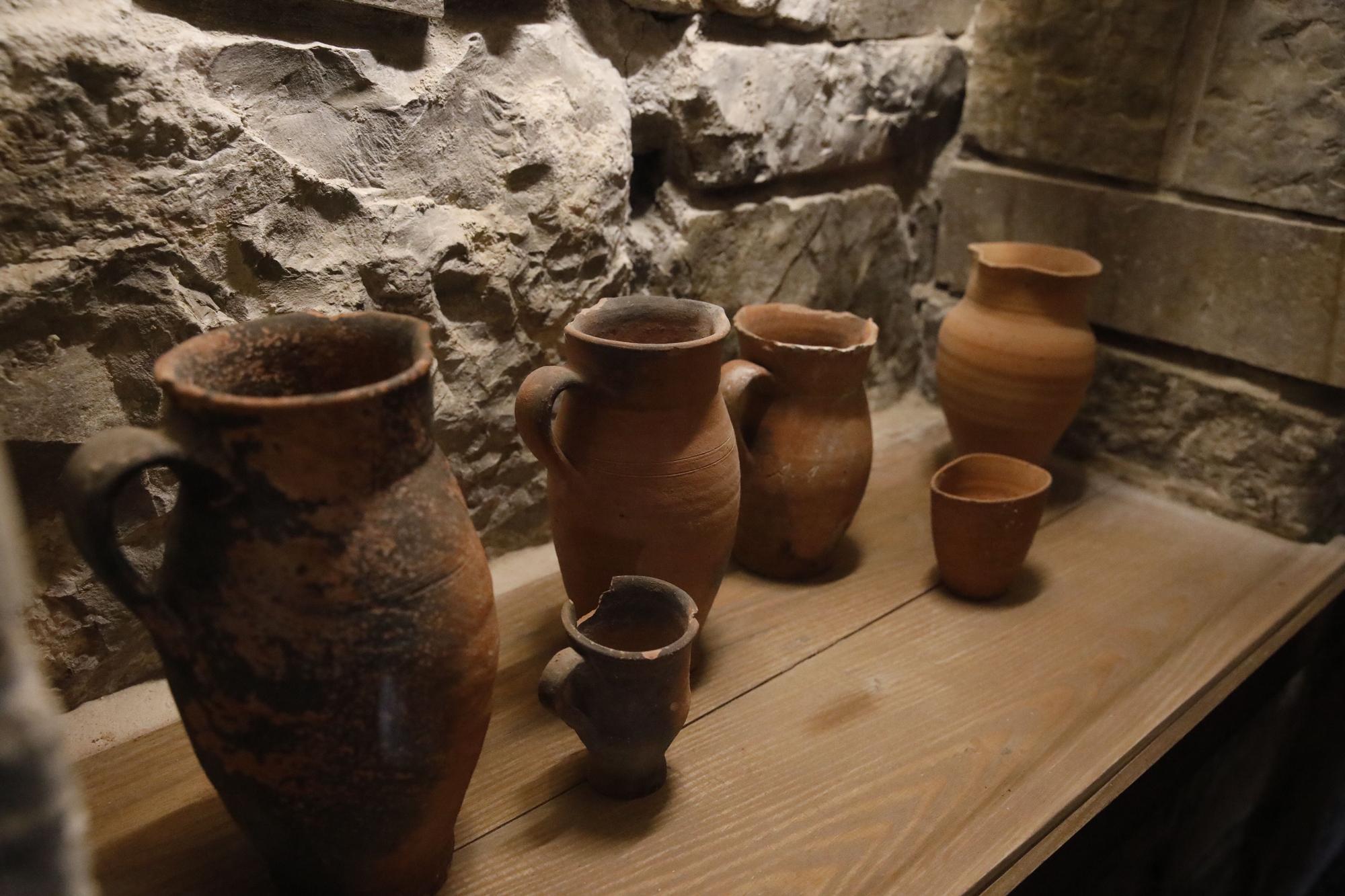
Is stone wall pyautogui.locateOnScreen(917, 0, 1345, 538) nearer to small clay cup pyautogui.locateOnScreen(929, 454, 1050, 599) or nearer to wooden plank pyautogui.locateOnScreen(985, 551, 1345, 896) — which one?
wooden plank pyautogui.locateOnScreen(985, 551, 1345, 896)

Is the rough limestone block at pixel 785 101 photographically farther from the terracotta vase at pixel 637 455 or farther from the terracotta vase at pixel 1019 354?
the terracotta vase at pixel 637 455

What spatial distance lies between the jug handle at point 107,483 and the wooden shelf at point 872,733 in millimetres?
405

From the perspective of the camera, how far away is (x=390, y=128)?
119 centimetres

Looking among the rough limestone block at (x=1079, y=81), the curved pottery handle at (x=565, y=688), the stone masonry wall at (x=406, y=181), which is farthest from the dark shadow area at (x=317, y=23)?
the rough limestone block at (x=1079, y=81)

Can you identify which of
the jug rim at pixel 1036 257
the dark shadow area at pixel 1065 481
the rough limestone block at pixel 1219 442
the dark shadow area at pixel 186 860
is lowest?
the dark shadow area at pixel 1065 481

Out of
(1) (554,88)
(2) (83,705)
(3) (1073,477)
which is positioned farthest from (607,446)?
(3) (1073,477)

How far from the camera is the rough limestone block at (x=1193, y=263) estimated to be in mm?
1510

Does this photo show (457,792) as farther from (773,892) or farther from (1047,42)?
(1047,42)

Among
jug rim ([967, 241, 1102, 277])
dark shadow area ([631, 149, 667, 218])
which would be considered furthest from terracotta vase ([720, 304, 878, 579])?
jug rim ([967, 241, 1102, 277])

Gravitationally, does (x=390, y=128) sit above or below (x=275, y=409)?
above

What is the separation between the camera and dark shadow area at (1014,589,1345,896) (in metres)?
1.27

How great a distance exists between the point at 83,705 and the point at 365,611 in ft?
2.04

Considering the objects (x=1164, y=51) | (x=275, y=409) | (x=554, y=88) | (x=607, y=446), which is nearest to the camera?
(x=275, y=409)

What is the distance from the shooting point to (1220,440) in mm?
1696
